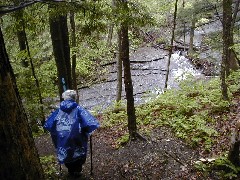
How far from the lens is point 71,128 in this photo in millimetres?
5684

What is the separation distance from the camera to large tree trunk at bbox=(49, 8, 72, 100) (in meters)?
8.28

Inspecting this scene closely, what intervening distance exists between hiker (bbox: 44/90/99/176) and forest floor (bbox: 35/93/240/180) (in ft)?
2.06

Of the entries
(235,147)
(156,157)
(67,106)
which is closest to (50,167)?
(67,106)

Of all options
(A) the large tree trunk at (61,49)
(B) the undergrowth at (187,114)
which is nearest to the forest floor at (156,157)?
(B) the undergrowth at (187,114)

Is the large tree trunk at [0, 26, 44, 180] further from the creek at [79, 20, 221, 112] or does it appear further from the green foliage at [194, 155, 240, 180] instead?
the creek at [79, 20, 221, 112]

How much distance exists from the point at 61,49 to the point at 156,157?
13.1ft

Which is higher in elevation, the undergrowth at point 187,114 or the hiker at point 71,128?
the hiker at point 71,128

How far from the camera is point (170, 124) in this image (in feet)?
28.5

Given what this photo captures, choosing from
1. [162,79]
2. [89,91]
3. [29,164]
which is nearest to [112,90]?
[89,91]

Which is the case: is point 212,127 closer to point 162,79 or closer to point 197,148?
point 197,148

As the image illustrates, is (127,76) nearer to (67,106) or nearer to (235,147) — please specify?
(67,106)

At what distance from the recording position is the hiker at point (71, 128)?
5703mm

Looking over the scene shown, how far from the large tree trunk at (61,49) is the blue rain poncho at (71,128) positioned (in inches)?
116

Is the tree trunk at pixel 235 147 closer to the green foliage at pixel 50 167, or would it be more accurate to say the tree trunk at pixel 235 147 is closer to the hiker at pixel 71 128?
the hiker at pixel 71 128
